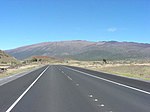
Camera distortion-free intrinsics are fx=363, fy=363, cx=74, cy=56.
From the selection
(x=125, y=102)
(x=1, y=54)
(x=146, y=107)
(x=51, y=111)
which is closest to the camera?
(x=51, y=111)

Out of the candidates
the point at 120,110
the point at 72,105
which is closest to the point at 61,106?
the point at 72,105

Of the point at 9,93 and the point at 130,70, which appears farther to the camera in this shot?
the point at 130,70

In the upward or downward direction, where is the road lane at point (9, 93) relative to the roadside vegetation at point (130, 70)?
downward

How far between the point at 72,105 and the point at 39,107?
1.36 metres

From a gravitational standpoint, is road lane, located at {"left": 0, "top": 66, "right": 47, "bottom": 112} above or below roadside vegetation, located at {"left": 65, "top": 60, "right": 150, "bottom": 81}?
below

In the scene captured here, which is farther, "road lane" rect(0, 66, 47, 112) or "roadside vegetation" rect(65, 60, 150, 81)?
"roadside vegetation" rect(65, 60, 150, 81)

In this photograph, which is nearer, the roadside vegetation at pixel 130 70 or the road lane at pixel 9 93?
the road lane at pixel 9 93

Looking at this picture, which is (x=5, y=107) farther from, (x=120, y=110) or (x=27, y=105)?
(x=120, y=110)

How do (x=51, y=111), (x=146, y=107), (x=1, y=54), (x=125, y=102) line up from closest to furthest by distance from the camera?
(x=51, y=111), (x=146, y=107), (x=125, y=102), (x=1, y=54)

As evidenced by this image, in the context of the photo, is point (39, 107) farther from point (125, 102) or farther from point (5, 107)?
point (125, 102)

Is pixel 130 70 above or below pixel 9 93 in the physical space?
above

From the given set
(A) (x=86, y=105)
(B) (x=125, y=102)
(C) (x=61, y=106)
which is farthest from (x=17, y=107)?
(B) (x=125, y=102)

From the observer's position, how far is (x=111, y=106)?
14109 mm

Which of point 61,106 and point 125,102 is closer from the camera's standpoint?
point 61,106
